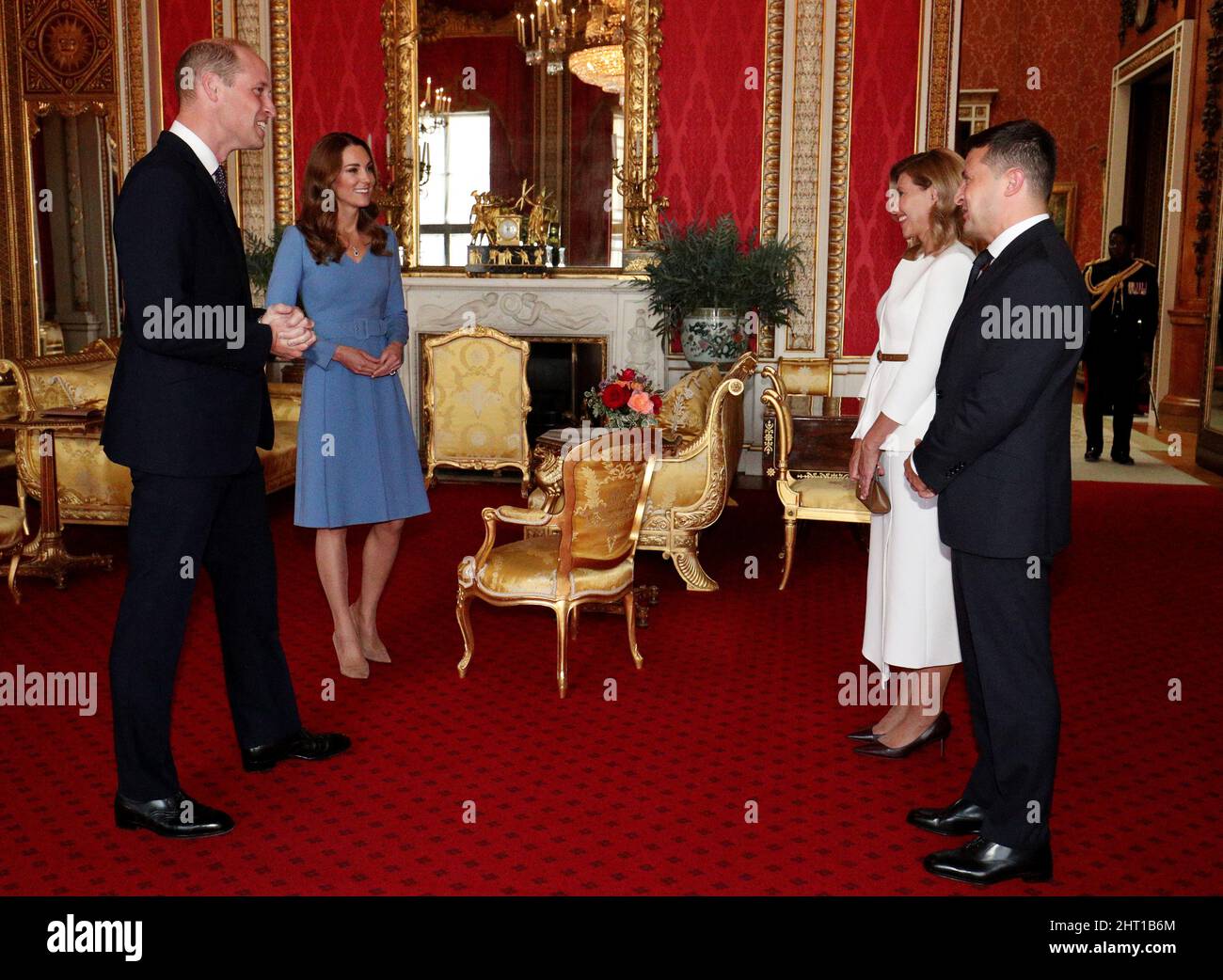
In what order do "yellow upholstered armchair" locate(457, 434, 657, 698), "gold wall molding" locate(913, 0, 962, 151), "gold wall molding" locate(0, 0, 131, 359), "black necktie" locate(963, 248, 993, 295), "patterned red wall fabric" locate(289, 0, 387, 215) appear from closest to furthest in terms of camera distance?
1. "black necktie" locate(963, 248, 993, 295)
2. "yellow upholstered armchair" locate(457, 434, 657, 698)
3. "gold wall molding" locate(913, 0, 962, 151)
4. "patterned red wall fabric" locate(289, 0, 387, 215)
5. "gold wall molding" locate(0, 0, 131, 359)

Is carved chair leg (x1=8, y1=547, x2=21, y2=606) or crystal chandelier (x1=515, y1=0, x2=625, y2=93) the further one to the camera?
crystal chandelier (x1=515, y1=0, x2=625, y2=93)

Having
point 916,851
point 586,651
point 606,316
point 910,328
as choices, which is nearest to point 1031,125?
point 910,328

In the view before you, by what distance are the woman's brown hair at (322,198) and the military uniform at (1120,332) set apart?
733 centimetres

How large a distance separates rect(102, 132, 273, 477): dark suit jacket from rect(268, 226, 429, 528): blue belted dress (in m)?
0.91

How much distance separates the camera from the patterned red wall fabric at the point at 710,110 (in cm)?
843

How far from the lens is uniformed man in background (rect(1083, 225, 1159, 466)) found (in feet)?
31.3

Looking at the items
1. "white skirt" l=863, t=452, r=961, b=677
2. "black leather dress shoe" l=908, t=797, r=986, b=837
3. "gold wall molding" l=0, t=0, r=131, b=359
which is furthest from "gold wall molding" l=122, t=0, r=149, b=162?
"black leather dress shoe" l=908, t=797, r=986, b=837

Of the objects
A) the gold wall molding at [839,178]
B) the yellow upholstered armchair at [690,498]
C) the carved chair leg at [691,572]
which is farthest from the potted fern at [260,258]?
the carved chair leg at [691,572]

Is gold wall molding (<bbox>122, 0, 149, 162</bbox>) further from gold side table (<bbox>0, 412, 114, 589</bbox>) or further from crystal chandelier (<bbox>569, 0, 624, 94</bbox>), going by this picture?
gold side table (<bbox>0, 412, 114, 589</bbox>)

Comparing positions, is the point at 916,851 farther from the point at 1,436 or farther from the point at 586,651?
the point at 1,436

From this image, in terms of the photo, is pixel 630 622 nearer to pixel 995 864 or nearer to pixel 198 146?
pixel 995 864

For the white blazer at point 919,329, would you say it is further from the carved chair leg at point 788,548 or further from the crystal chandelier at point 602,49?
Result: the crystal chandelier at point 602,49

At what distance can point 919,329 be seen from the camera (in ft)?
10.6

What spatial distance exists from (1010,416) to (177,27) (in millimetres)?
8473
